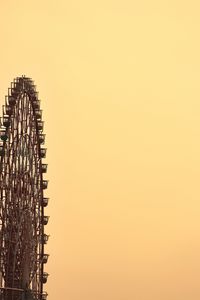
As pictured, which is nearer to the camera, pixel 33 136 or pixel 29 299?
pixel 29 299

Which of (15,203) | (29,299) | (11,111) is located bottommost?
(29,299)

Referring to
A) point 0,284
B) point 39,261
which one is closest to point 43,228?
point 39,261

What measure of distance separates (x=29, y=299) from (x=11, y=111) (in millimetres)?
5990

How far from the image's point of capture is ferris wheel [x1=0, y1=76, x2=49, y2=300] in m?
39.8

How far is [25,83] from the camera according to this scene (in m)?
42.0

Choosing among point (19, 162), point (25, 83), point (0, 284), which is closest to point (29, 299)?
point (0, 284)

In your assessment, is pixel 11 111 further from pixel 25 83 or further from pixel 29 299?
pixel 29 299

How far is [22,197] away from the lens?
136ft

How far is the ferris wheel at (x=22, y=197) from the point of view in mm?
39844

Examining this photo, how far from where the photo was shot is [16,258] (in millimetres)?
40094

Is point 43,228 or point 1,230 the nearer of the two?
point 1,230

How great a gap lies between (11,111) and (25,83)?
1.45 m

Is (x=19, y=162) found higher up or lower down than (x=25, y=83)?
lower down

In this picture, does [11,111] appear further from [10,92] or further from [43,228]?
[43,228]
